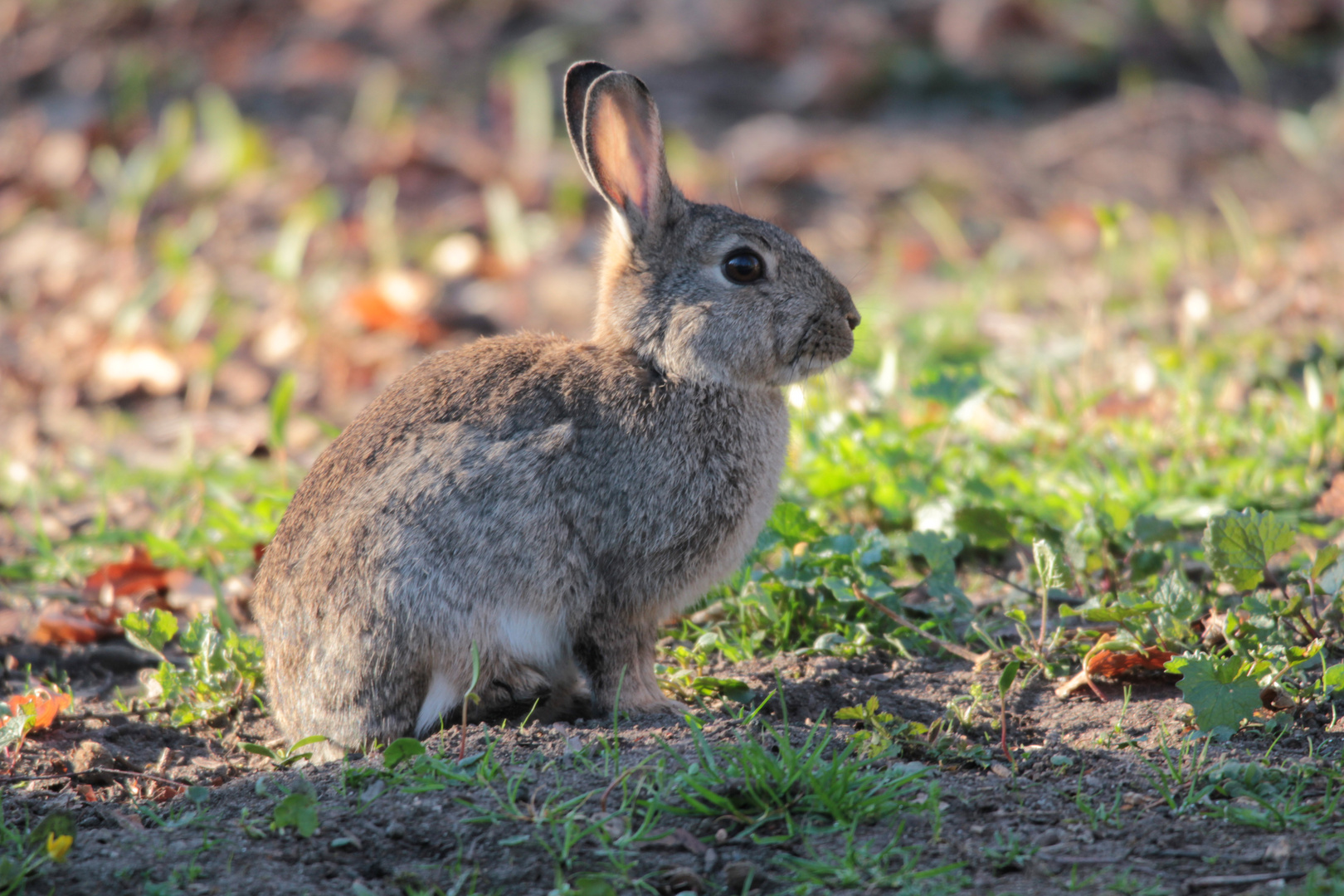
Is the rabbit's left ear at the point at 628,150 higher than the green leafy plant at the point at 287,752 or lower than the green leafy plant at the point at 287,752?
higher

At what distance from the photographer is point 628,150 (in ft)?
13.3

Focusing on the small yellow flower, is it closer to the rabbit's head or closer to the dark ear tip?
the rabbit's head

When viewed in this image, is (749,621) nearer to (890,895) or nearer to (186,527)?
(890,895)

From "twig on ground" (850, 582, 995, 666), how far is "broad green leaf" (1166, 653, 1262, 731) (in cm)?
71

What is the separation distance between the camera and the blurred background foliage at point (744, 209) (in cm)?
525

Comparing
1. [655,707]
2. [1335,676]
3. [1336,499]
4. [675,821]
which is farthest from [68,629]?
[1336,499]

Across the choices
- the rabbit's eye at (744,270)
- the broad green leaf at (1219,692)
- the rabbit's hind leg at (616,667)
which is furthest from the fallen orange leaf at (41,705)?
the broad green leaf at (1219,692)

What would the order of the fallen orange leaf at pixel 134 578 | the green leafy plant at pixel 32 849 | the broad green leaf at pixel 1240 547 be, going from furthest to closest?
the fallen orange leaf at pixel 134 578, the broad green leaf at pixel 1240 547, the green leafy plant at pixel 32 849

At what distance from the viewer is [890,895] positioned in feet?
8.84

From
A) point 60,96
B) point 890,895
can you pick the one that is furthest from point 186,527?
point 60,96

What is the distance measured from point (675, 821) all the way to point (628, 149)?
→ 2.12 metres

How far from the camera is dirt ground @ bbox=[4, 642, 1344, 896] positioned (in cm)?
280

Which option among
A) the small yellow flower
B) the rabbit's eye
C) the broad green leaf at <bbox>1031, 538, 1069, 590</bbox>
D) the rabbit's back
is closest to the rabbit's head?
the rabbit's eye

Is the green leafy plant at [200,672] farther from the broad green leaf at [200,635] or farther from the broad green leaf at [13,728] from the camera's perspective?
the broad green leaf at [13,728]
